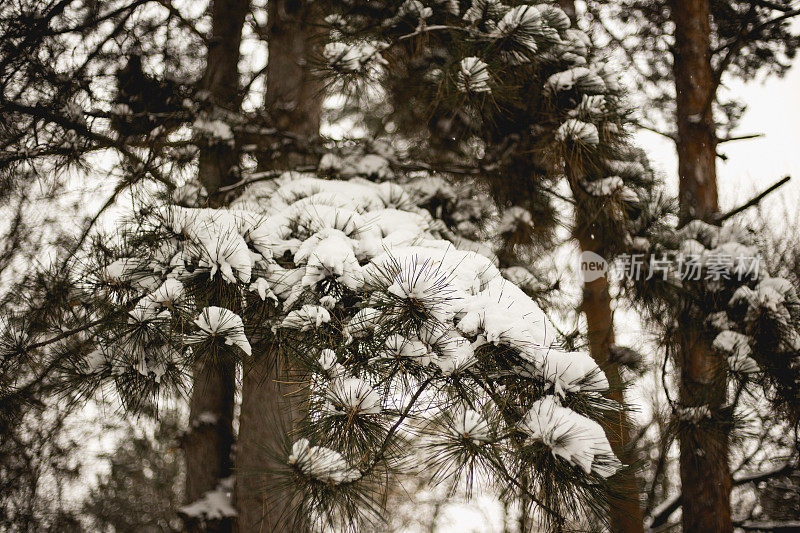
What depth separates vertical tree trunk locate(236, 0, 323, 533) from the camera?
8.92ft

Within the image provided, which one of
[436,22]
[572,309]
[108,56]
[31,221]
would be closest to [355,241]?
[436,22]

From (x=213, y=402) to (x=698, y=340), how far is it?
291 centimetres

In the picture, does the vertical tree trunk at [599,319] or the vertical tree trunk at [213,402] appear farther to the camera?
the vertical tree trunk at [213,402]

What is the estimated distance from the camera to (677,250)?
2836 mm

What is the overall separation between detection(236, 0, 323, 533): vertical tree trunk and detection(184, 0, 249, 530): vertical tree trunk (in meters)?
0.16

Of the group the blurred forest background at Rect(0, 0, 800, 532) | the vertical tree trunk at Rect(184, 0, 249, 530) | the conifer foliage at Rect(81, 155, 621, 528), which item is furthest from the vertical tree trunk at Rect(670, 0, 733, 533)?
the vertical tree trunk at Rect(184, 0, 249, 530)

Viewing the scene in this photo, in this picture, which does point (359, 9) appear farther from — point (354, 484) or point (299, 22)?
point (354, 484)

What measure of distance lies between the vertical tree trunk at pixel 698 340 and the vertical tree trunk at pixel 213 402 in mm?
2545

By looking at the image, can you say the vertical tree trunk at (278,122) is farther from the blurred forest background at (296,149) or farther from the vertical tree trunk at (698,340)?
the vertical tree trunk at (698,340)

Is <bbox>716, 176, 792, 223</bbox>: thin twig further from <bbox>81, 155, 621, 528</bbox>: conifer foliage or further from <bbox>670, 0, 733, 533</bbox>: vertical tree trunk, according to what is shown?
<bbox>81, 155, 621, 528</bbox>: conifer foliage

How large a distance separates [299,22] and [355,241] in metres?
2.44

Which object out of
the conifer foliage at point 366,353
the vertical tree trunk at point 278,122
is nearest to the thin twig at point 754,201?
the conifer foliage at point 366,353

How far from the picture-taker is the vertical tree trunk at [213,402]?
2.95 m

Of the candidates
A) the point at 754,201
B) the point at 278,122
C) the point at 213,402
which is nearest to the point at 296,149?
the point at 278,122
